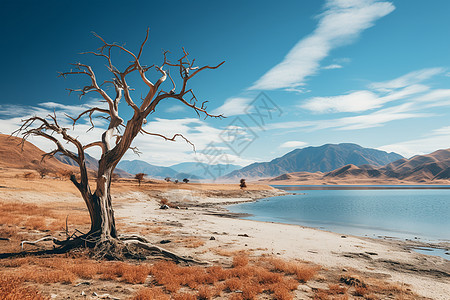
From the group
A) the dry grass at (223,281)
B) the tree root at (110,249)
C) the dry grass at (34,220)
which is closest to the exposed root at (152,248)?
the tree root at (110,249)

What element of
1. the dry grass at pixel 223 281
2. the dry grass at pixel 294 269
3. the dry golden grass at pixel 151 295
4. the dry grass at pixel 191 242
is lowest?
the dry grass at pixel 191 242

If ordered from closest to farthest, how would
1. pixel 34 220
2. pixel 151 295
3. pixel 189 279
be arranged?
1. pixel 151 295
2. pixel 189 279
3. pixel 34 220

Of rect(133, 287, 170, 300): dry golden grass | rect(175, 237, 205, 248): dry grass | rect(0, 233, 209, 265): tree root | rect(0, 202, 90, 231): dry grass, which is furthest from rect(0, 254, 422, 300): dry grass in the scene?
rect(0, 202, 90, 231): dry grass

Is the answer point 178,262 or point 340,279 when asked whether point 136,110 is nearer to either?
point 178,262

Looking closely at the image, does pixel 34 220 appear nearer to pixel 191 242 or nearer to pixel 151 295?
pixel 191 242

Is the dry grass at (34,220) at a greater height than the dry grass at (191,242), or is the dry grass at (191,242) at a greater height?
the dry grass at (34,220)

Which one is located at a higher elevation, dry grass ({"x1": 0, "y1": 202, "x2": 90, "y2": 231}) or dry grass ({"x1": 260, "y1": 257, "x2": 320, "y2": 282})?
dry grass ({"x1": 0, "y1": 202, "x2": 90, "y2": 231})

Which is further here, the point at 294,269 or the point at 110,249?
the point at 110,249

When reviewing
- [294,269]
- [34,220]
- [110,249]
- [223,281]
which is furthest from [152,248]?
[34,220]

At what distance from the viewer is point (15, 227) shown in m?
16.7

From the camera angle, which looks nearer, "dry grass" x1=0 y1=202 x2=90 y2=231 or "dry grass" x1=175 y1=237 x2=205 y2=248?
"dry grass" x1=175 y1=237 x2=205 y2=248

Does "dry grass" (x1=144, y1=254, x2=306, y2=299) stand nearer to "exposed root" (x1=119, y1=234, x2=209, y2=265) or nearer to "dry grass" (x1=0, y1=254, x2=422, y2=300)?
"dry grass" (x1=0, y1=254, x2=422, y2=300)

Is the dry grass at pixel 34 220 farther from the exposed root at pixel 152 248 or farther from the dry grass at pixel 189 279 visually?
the dry grass at pixel 189 279

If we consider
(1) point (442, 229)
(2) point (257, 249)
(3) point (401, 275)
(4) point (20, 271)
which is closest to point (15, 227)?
(4) point (20, 271)
